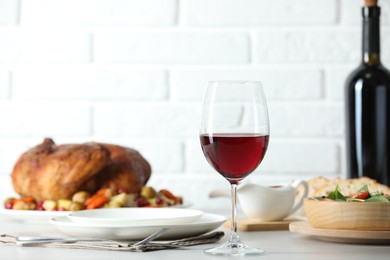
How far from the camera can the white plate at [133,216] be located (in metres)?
1.25

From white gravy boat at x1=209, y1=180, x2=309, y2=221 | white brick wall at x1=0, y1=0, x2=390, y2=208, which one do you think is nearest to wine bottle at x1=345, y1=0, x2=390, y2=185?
white gravy boat at x1=209, y1=180, x2=309, y2=221

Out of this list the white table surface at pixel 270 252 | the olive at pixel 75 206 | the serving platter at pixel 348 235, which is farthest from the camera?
the olive at pixel 75 206

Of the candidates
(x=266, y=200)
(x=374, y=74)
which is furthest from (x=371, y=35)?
(x=266, y=200)

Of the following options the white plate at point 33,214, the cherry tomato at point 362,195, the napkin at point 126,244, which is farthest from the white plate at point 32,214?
the cherry tomato at point 362,195

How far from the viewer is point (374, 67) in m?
1.96

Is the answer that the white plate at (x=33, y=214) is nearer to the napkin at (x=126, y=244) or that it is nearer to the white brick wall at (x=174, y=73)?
the napkin at (x=126, y=244)

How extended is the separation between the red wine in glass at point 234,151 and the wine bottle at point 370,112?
0.80 m

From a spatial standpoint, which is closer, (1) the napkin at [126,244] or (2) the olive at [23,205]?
(1) the napkin at [126,244]

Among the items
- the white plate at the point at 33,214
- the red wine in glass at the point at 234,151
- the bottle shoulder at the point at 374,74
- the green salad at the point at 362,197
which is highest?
the bottle shoulder at the point at 374,74

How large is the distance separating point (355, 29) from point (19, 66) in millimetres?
1110

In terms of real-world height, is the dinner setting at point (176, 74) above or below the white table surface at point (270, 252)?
above

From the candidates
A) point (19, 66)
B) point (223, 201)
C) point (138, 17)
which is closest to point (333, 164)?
point (223, 201)

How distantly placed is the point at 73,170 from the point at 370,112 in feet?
2.42

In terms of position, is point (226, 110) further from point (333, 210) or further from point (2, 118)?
point (2, 118)
